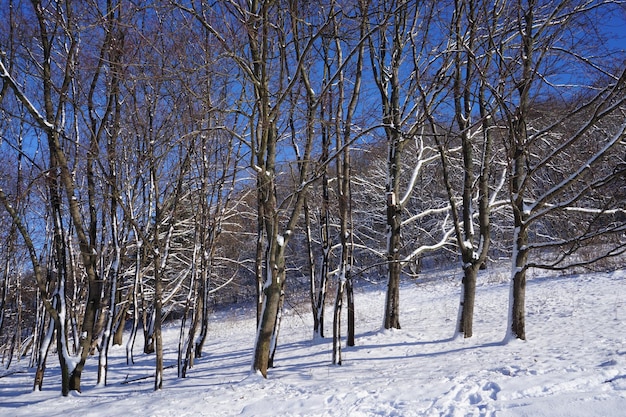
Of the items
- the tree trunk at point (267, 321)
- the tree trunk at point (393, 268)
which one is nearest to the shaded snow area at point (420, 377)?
the tree trunk at point (267, 321)

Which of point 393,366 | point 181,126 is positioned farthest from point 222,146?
point 393,366

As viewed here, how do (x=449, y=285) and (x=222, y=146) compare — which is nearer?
(x=222, y=146)

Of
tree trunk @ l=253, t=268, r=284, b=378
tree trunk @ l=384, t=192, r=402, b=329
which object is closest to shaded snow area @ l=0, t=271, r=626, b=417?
tree trunk @ l=253, t=268, r=284, b=378

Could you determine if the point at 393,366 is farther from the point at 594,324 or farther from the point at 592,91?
the point at 592,91

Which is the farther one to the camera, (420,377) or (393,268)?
(393,268)

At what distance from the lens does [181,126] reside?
331 inches

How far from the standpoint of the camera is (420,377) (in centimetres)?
570

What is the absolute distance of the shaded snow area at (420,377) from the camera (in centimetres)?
441

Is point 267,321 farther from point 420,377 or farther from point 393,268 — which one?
point 393,268

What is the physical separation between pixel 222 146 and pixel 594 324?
831 cm

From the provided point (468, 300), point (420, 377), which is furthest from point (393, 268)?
point (420, 377)

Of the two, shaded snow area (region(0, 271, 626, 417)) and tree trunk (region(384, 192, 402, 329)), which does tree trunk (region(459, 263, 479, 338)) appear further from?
tree trunk (region(384, 192, 402, 329))

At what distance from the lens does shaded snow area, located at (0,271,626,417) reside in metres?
4.41

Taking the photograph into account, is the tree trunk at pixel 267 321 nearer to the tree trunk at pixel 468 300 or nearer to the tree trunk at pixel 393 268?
the tree trunk at pixel 468 300
